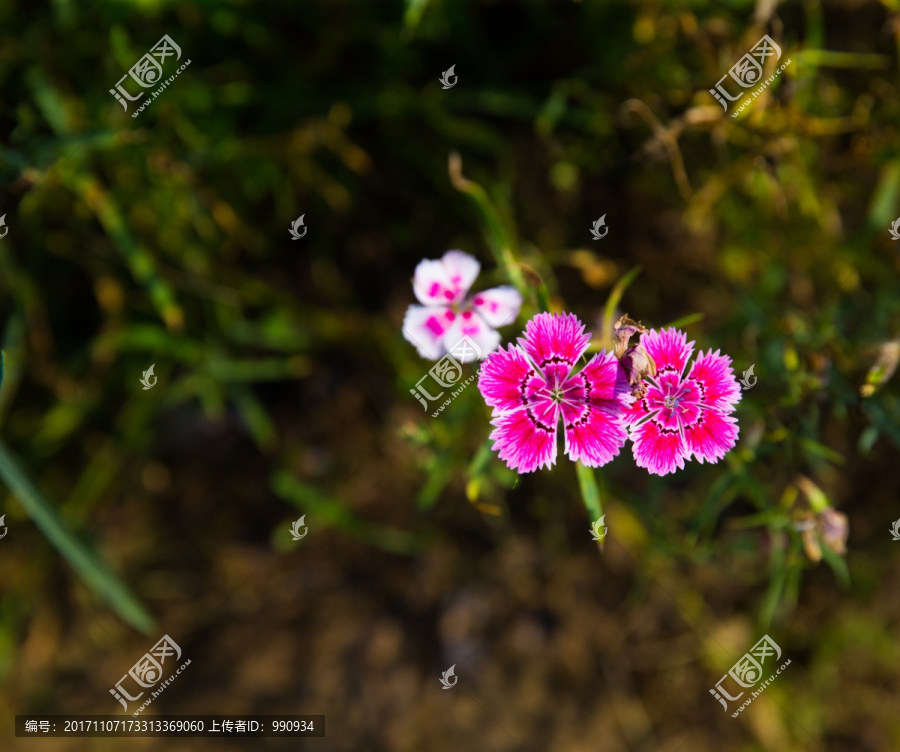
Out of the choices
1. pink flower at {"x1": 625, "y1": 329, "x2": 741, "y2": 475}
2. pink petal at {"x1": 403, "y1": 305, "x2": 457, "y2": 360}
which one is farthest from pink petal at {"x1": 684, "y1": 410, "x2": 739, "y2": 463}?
pink petal at {"x1": 403, "y1": 305, "x2": 457, "y2": 360}

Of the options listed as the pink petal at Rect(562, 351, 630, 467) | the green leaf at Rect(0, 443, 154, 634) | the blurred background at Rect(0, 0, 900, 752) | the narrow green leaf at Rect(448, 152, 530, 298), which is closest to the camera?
the pink petal at Rect(562, 351, 630, 467)

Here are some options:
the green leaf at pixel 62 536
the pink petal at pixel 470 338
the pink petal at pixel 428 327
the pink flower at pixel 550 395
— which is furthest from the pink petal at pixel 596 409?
the green leaf at pixel 62 536

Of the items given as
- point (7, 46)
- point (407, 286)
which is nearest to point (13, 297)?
point (7, 46)

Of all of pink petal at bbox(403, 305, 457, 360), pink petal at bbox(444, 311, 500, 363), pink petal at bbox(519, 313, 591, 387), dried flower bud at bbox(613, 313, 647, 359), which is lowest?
pink petal at bbox(444, 311, 500, 363)

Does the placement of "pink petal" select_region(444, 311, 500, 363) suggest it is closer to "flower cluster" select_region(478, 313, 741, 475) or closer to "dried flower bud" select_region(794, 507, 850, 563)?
"flower cluster" select_region(478, 313, 741, 475)

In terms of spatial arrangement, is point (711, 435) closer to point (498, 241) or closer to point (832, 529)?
point (832, 529)

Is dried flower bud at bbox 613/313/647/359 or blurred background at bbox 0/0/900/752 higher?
dried flower bud at bbox 613/313/647/359

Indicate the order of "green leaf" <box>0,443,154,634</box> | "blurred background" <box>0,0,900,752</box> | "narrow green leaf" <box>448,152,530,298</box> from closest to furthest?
"narrow green leaf" <box>448,152,530,298</box>, "green leaf" <box>0,443,154,634</box>, "blurred background" <box>0,0,900,752</box>

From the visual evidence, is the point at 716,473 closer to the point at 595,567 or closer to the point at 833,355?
the point at 833,355
